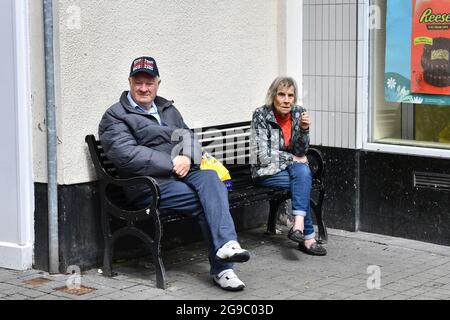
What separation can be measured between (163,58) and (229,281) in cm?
196

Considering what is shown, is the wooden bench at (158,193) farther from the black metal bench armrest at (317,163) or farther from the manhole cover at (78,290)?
the manhole cover at (78,290)

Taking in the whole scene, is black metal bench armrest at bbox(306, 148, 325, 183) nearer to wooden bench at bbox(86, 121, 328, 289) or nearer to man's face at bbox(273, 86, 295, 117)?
wooden bench at bbox(86, 121, 328, 289)

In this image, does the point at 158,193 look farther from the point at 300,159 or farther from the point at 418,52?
the point at 418,52

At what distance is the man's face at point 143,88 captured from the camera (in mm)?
6410

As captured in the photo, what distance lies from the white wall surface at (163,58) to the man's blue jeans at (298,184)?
2.65 ft

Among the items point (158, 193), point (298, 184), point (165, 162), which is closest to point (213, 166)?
point (165, 162)

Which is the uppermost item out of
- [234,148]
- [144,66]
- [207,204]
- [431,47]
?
[431,47]

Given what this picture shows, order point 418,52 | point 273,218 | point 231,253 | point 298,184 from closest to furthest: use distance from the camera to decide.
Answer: point 231,253 → point 298,184 → point 418,52 → point 273,218

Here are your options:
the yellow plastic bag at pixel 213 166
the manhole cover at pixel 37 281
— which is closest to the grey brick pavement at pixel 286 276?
the manhole cover at pixel 37 281

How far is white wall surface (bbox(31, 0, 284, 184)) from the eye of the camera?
6.41 meters

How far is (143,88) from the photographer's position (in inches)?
252

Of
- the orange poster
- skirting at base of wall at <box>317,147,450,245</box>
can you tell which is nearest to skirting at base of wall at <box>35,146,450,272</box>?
skirting at base of wall at <box>317,147,450,245</box>

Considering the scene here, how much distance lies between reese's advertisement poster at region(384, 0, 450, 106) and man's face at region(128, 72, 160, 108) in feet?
7.31

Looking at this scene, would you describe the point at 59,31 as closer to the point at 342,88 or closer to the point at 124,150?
the point at 124,150
